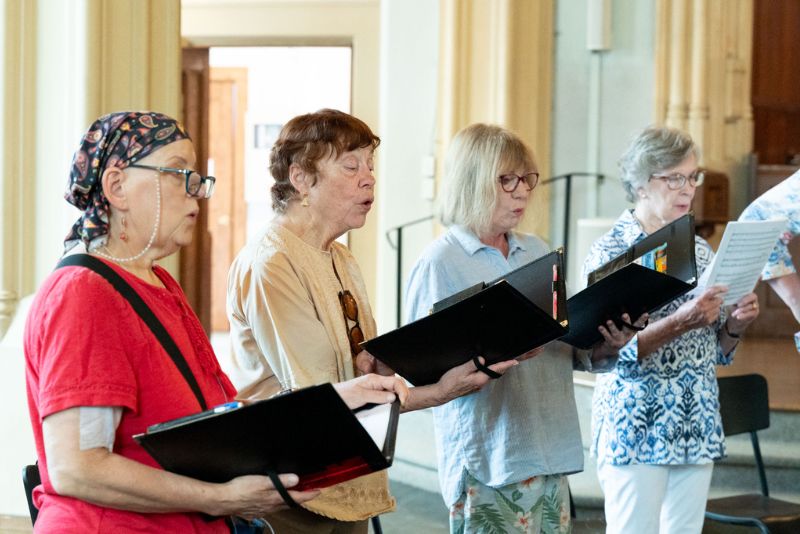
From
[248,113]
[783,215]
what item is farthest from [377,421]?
[248,113]

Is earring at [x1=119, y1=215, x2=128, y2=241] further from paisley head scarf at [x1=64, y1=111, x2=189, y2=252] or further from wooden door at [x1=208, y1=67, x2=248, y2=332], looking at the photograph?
wooden door at [x1=208, y1=67, x2=248, y2=332]

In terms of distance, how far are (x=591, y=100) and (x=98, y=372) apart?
18.9ft

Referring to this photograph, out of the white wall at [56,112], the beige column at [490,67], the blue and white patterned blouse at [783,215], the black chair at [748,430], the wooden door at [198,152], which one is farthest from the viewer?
the wooden door at [198,152]

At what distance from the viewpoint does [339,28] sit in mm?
8484

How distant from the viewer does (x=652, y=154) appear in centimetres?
292

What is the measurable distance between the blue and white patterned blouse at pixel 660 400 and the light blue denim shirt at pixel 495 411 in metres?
0.29

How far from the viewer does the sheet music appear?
8.75 feet

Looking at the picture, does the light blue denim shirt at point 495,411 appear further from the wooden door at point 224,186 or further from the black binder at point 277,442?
the wooden door at point 224,186

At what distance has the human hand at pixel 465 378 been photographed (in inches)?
86.8

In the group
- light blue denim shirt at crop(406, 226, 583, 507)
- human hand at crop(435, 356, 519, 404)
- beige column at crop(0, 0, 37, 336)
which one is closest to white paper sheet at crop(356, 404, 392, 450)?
human hand at crop(435, 356, 519, 404)

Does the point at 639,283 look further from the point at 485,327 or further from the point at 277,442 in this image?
the point at 277,442

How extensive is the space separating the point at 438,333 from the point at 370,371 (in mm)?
209

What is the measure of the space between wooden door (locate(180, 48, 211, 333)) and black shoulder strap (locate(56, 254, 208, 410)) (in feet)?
19.2

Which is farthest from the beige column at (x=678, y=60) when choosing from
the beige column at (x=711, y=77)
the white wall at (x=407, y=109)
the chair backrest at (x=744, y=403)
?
the chair backrest at (x=744, y=403)
